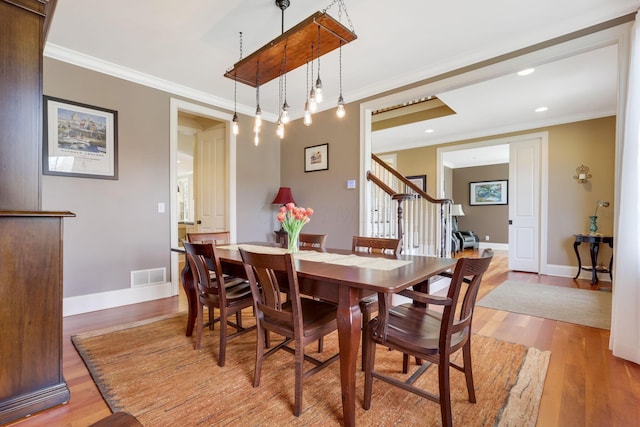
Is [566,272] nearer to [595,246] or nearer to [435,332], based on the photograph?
[595,246]

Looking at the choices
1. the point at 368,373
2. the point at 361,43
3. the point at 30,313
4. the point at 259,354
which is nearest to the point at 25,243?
the point at 30,313

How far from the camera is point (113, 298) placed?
10.6ft

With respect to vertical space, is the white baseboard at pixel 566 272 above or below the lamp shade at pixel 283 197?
below

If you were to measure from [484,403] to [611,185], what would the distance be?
4581 millimetres

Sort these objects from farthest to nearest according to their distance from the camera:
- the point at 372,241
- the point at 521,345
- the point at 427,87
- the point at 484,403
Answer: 1. the point at 427,87
2. the point at 372,241
3. the point at 521,345
4. the point at 484,403

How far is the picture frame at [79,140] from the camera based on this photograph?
2.85 metres

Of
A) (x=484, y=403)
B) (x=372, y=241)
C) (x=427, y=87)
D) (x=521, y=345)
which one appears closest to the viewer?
(x=484, y=403)

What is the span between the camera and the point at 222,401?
1.63 m

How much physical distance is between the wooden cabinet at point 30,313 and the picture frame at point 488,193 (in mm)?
9426

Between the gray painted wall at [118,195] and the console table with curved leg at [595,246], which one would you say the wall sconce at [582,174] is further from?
the gray painted wall at [118,195]

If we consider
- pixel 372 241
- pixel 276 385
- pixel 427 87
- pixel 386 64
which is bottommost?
pixel 276 385

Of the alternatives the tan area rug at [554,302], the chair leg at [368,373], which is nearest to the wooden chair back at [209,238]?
the chair leg at [368,373]

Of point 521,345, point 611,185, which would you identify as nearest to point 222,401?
point 521,345

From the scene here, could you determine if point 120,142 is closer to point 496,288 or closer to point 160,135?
point 160,135
